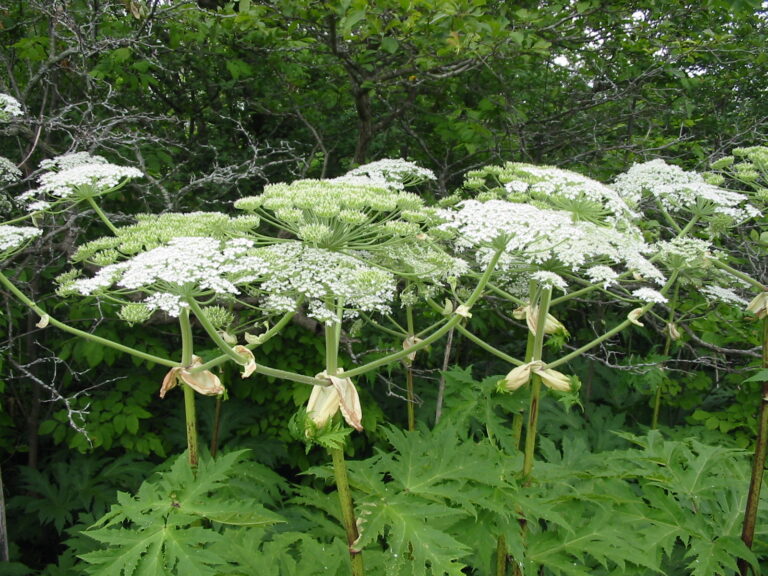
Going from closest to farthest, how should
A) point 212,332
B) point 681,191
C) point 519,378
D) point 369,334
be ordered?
point 212,332 → point 519,378 → point 681,191 → point 369,334

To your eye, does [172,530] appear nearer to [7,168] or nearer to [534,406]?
[534,406]

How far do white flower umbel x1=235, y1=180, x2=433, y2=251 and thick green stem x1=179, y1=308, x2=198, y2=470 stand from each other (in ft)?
1.90

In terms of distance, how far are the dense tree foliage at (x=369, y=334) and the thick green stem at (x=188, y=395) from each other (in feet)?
0.35

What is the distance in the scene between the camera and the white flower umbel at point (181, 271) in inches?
76.9

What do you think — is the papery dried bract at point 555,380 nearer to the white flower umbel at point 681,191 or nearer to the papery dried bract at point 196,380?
the white flower umbel at point 681,191

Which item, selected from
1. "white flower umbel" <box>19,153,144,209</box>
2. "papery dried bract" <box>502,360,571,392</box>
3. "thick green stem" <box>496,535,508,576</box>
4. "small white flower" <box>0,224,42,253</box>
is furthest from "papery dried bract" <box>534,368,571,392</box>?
"small white flower" <box>0,224,42,253</box>

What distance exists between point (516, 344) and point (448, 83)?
294 cm

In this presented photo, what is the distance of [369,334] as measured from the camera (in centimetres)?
556

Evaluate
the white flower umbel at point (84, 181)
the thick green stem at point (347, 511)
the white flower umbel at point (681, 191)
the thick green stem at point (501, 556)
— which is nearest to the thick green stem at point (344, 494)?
the thick green stem at point (347, 511)

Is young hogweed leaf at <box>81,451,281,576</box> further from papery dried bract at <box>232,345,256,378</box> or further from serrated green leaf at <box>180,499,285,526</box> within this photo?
papery dried bract at <box>232,345,256,378</box>

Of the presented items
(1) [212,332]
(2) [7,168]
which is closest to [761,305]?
(1) [212,332]

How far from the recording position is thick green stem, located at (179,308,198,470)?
2271 millimetres

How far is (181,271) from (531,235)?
4.50 feet

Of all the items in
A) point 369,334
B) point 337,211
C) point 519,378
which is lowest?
point 369,334
